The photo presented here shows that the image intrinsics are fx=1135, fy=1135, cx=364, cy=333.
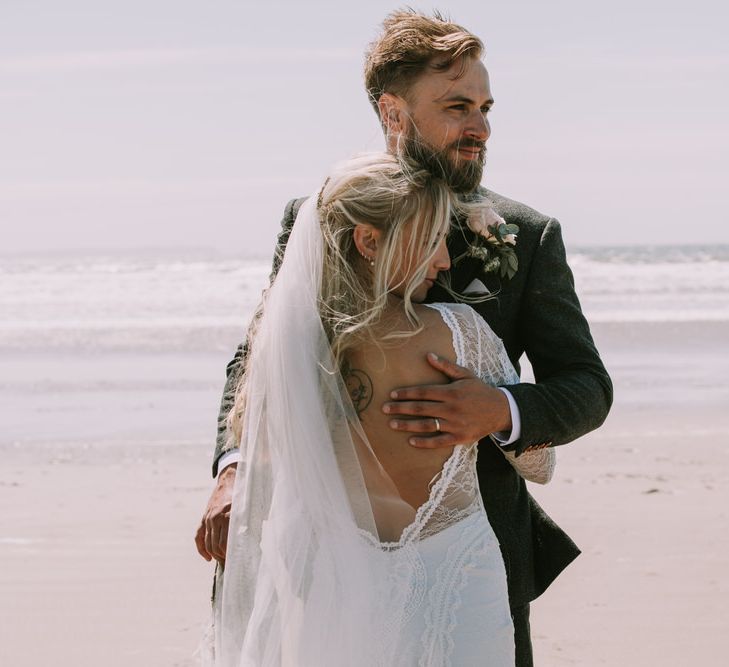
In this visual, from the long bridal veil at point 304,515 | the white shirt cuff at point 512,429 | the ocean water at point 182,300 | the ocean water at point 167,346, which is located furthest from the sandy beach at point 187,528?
the ocean water at point 182,300

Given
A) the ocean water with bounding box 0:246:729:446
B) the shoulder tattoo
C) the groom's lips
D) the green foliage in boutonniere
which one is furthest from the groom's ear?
the ocean water with bounding box 0:246:729:446

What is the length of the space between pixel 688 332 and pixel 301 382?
15.4 meters

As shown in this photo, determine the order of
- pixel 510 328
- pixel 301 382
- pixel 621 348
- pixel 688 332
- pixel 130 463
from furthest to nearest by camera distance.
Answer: pixel 688 332, pixel 621 348, pixel 130 463, pixel 510 328, pixel 301 382

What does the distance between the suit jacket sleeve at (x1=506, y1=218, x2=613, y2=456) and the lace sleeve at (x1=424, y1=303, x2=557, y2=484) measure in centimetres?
5

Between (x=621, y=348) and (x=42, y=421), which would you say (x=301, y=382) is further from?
(x=621, y=348)

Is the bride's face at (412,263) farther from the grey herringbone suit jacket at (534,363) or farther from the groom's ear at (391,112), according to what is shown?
the groom's ear at (391,112)

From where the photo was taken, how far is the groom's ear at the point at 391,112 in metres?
3.09

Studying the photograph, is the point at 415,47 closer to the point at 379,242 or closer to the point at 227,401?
the point at 379,242

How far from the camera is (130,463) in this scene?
9.12m

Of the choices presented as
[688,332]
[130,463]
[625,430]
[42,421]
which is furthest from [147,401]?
[688,332]

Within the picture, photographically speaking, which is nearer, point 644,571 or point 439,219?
point 439,219

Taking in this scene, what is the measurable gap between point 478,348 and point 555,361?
0.34 m

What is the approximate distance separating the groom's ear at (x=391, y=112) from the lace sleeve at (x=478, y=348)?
0.73m

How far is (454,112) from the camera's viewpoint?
300 cm
